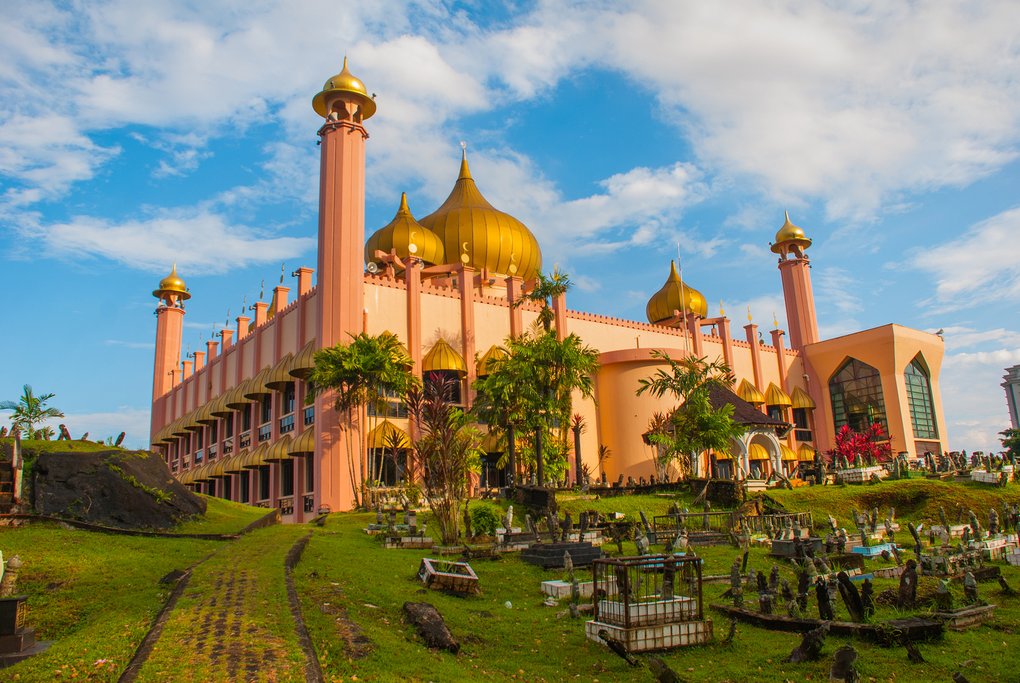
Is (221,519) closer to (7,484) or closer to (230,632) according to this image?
(7,484)

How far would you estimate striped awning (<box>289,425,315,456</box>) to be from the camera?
35200mm

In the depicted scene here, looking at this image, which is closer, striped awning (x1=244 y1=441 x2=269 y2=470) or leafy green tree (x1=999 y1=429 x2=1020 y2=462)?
striped awning (x1=244 y1=441 x2=269 y2=470)

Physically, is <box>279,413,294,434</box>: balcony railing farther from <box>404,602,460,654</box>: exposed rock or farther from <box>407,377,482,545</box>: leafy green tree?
<box>404,602,460,654</box>: exposed rock

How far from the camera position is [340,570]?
16156 millimetres

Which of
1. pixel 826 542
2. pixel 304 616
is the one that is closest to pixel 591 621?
pixel 304 616

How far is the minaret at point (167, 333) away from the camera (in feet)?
208

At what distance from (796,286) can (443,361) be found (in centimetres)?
3226

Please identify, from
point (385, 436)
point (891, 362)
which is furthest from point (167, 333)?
point (891, 362)

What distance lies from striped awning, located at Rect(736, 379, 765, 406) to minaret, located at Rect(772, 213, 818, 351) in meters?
8.12


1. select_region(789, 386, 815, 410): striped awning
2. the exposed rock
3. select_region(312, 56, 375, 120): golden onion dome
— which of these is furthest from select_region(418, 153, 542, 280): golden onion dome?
the exposed rock

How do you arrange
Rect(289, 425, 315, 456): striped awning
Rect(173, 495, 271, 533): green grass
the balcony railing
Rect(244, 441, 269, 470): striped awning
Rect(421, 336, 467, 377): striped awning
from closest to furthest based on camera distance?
Rect(173, 495, 271, 533): green grass < Rect(289, 425, 315, 456): striped awning < Rect(421, 336, 467, 377): striped awning < the balcony railing < Rect(244, 441, 269, 470): striped awning

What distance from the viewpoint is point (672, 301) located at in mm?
58781

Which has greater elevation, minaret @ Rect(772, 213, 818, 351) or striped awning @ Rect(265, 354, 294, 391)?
minaret @ Rect(772, 213, 818, 351)

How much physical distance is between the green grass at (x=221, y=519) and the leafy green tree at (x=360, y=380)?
4854 mm
